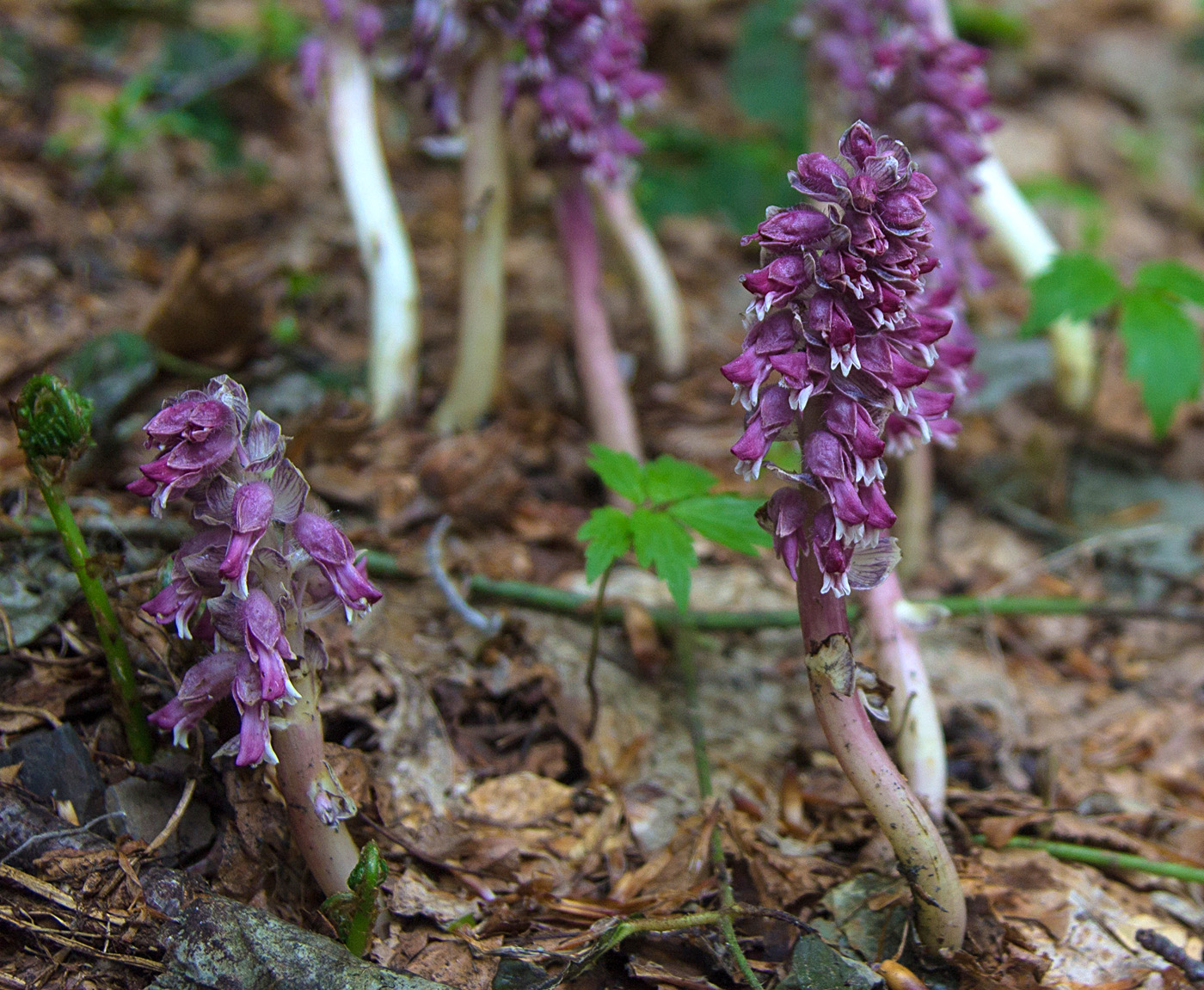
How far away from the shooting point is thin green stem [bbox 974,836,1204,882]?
215cm

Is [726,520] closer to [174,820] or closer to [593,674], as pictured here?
[593,674]

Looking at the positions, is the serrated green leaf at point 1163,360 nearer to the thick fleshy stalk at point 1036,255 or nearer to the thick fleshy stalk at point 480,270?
the thick fleshy stalk at point 1036,255

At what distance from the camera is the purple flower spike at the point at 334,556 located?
1.70 meters

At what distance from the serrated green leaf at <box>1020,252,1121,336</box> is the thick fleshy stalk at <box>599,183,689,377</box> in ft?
4.28

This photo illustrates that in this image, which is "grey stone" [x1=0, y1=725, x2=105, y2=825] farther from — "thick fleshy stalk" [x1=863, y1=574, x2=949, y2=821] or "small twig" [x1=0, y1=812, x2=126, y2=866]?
"thick fleshy stalk" [x1=863, y1=574, x2=949, y2=821]

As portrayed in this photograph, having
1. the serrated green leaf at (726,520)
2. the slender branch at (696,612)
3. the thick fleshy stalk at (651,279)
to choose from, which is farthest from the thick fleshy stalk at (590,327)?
the serrated green leaf at (726,520)

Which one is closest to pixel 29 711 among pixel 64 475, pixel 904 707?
pixel 64 475

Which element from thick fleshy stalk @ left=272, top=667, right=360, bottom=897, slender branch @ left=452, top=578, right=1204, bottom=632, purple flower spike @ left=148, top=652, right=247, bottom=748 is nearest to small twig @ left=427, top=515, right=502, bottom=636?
slender branch @ left=452, top=578, right=1204, bottom=632

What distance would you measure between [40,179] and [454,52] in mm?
1987

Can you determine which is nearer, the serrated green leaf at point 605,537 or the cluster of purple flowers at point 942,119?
the serrated green leaf at point 605,537

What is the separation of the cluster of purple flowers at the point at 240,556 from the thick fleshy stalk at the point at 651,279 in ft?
7.34

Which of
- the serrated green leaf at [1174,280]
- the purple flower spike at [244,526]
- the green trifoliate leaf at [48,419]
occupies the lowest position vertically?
the serrated green leaf at [1174,280]

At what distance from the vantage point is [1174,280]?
3.14 m

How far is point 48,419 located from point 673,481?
1.32 meters
